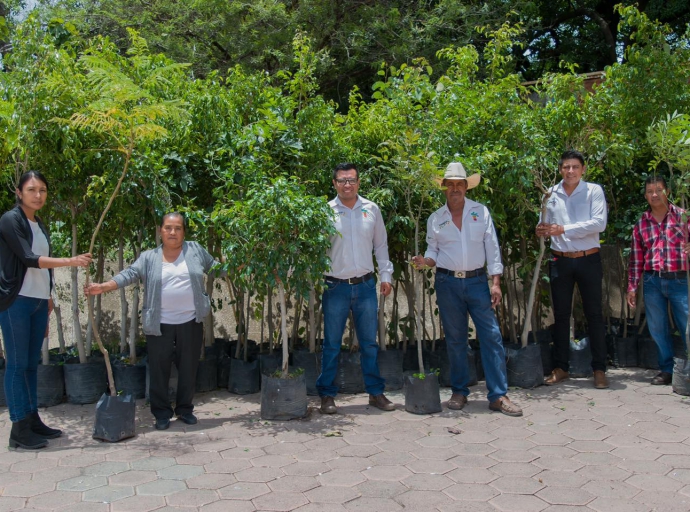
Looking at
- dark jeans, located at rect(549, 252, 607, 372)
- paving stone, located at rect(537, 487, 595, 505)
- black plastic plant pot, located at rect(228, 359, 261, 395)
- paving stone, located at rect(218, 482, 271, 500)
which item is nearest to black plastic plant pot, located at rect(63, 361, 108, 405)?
black plastic plant pot, located at rect(228, 359, 261, 395)

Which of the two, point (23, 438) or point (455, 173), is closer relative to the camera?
point (23, 438)

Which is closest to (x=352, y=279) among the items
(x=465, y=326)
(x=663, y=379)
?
(x=465, y=326)

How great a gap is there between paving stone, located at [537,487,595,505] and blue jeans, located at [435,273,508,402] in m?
1.47

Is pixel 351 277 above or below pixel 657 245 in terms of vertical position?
below

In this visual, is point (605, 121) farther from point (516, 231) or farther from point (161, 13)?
point (161, 13)

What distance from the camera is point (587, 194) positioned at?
5684mm

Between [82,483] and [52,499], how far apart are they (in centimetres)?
23

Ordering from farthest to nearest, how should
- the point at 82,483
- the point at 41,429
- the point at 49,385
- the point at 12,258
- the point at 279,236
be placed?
the point at 49,385
the point at 279,236
the point at 41,429
the point at 12,258
the point at 82,483

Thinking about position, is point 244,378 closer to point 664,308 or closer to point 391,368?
point 391,368

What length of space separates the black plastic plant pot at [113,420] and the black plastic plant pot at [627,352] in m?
4.77

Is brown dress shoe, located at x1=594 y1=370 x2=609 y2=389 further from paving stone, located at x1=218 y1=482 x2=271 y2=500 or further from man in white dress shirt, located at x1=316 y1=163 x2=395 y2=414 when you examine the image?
paving stone, located at x1=218 y1=482 x2=271 y2=500

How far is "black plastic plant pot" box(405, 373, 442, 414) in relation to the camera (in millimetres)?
5141

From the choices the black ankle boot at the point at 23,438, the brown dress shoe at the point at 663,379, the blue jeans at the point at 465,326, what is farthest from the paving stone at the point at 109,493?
the brown dress shoe at the point at 663,379

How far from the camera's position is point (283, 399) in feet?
16.4
